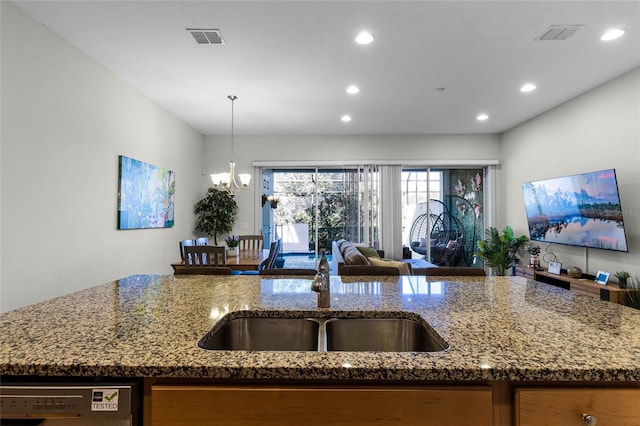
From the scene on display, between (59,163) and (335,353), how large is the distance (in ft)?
9.76

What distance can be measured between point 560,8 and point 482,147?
3.77 m

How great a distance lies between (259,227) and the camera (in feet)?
19.3

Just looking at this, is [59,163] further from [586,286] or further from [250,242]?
[586,286]

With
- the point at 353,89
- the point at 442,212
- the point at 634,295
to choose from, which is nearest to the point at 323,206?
the point at 442,212

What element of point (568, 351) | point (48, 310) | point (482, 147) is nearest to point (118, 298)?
point (48, 310)

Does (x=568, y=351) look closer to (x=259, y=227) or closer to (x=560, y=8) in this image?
(x=560, y=8)

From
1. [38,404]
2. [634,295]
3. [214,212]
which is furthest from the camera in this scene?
[214,212]

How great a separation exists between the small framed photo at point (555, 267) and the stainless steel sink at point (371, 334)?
13.1 ft

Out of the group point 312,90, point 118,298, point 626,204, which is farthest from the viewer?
point 312,90

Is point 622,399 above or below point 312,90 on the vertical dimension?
below

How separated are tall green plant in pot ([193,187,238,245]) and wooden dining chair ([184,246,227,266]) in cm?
219

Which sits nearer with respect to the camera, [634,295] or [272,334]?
[272,334]

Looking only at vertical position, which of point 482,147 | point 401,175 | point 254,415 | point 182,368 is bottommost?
point 254,415

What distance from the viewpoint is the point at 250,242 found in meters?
5.18
